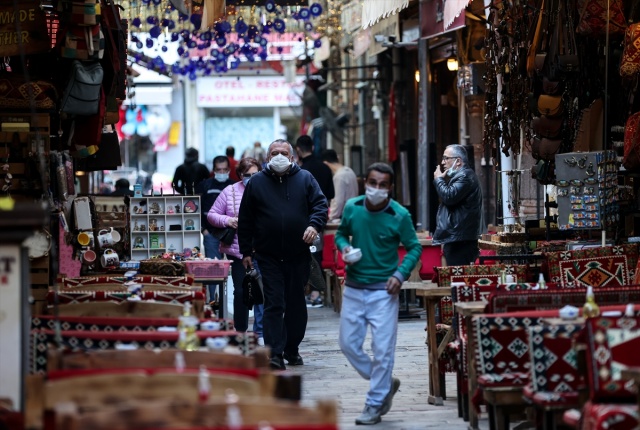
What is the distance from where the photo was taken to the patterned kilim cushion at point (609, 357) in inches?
273

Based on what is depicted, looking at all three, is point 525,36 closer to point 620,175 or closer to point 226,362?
point 620,175

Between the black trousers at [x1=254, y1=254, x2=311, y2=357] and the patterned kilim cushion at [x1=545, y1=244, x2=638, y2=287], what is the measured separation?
8.39ft

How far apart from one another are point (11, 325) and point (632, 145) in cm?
662

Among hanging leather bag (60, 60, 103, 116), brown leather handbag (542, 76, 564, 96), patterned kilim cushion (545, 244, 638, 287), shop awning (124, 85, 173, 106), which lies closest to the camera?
hanging leather bag (60, 60, 103, 116)

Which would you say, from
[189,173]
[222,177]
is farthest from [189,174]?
[222,177]

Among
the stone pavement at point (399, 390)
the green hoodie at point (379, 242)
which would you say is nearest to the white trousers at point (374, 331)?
the green hoodie at point (379, 242)

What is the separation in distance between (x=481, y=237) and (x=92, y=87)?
573 centimetres

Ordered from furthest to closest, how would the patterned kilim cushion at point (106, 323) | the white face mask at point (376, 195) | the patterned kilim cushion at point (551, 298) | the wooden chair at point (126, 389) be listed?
the white face mask at point (376, 195) < the patterned kilim cushion at point (551, 298) < the patterned kilim cushion at point (106, 323) < the wooden chair at point (126, 389)

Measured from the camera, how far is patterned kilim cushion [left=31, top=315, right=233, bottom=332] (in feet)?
26.3

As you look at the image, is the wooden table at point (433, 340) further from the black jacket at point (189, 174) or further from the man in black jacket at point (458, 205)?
the black jacket at point (189, 174)

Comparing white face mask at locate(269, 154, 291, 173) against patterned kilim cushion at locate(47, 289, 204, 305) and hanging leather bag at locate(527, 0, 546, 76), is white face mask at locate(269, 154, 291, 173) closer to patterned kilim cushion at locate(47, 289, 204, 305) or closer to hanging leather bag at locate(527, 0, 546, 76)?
hanging leather bag at locate(527, 0, 546, 76)

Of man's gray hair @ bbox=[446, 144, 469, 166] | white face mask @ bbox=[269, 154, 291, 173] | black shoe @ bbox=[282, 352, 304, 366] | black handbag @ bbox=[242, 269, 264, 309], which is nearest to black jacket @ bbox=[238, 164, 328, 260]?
white face mask @ bbox=[269, 154, 291, 173]

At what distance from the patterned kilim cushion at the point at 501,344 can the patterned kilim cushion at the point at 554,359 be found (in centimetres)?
65

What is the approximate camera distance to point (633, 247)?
37.0 feet
